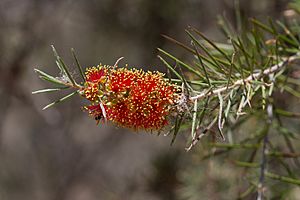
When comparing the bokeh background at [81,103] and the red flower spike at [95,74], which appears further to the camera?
the bokeh background at [81,103]

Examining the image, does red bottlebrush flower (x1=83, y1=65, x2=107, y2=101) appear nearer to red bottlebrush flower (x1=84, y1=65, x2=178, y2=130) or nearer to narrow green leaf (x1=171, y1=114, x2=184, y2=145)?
red bottlebrush flower (x1=84, y1=65, x2=178, y2=130)

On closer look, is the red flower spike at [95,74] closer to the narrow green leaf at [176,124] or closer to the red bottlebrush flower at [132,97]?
the red bottlebrush flower at [132,97]

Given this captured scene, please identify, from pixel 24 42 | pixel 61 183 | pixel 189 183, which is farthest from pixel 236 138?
pixel 61 183

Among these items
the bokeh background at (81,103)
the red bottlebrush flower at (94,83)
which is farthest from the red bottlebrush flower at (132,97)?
the bokeh background at (81,103)

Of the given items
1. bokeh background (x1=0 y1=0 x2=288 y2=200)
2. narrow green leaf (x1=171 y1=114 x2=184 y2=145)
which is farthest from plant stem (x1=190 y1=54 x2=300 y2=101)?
bokeh background (x1=0 y1=0 x2=288 y2=200)

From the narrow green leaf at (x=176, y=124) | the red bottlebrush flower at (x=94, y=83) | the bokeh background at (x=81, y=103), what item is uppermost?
the bokeh background at (x=81, y=103)

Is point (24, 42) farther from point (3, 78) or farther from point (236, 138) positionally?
point (236, 138)

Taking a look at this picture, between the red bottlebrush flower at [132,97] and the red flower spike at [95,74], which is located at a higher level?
the red flower spike at [95,74]
